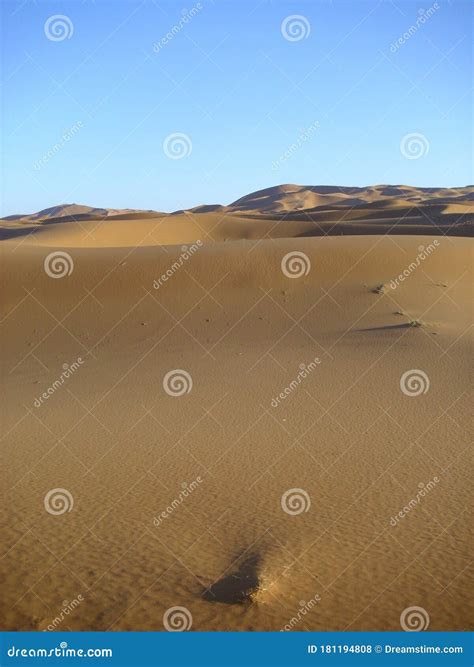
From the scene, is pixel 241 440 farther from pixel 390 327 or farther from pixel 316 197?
pixel 316 197

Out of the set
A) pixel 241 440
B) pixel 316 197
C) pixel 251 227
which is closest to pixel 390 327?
pixel 241 440

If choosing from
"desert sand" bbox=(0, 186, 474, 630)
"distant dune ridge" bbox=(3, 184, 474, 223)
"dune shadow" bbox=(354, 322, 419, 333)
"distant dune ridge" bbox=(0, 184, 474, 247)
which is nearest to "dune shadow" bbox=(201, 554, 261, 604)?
"desert sand" bbox=(0, 186, 474, 630)

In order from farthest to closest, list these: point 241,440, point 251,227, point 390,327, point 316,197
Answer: point 316,197 < point 251,227 < point 390,327 < point 241,440

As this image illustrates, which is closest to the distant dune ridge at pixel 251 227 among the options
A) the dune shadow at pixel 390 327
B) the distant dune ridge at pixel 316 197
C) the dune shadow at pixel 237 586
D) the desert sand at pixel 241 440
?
the desert sand at pixel 241 440

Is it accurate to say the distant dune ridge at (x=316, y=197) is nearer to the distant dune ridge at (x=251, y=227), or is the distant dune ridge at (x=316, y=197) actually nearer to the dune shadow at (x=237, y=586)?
the distant dune ridge at (x=251, y=227)

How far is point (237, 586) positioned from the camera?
5.33 meters

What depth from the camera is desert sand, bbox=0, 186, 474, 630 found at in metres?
5.34

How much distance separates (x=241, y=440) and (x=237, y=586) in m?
3.51

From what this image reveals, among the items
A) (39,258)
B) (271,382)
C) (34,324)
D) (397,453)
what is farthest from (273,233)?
(397,453)

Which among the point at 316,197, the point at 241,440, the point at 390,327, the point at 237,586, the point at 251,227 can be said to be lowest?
the point at 237,586

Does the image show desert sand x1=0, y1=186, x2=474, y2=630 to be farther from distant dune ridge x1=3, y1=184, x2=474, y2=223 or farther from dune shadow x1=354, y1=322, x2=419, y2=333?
distant dune ridge x1=3, y1=184, x2=474, y2=223

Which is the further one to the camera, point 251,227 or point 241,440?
point 251,227

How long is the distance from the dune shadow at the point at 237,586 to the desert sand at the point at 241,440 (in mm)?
18

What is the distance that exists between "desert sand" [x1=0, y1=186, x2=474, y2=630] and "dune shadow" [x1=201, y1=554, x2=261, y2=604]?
18 millimetres
